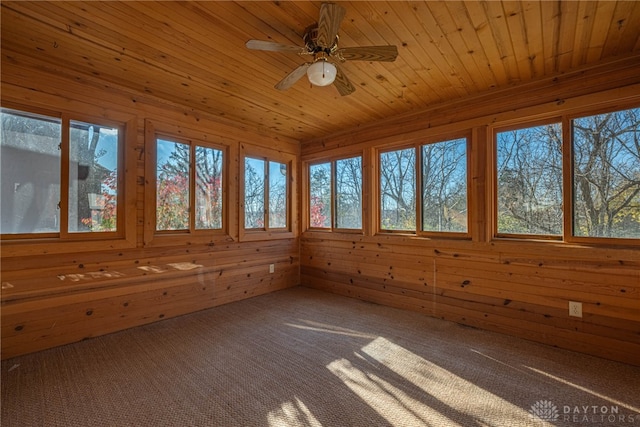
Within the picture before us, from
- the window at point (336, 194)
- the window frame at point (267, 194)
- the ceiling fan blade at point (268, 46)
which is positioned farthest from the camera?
the window at point (336, 194)

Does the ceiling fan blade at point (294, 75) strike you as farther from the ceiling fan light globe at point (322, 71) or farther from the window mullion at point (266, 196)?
the window mullion at point (266, 196)

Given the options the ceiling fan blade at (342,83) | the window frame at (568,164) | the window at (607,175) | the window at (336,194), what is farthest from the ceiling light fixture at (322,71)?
the window at (607,175)

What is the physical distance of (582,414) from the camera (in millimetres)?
1726

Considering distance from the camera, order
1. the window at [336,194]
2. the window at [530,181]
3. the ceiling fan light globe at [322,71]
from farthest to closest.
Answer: the window at [336,194] → the window at [530,181] → the ceiling fan light globe at [322,71]

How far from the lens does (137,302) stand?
306 cm

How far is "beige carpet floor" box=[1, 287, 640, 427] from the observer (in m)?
1.71

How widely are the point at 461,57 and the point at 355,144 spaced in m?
1.94

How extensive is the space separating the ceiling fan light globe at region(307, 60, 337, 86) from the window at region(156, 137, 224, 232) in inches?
88.7

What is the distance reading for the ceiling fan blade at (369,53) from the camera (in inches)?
73.8

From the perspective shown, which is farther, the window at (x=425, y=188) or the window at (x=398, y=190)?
the window at (x=398, y=190)

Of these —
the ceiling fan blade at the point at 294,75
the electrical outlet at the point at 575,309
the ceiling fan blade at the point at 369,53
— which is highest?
the ceiling fan blade at the point at 369,53

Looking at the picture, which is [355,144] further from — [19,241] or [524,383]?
[19,241]

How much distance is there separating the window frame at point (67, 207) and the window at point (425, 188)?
10.0 ft

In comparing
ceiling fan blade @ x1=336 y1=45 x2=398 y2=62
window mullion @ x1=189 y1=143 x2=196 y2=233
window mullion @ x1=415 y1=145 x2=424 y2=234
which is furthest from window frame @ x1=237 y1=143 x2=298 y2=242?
ceiling fan blade @ x1=336 y1=45 x2=398 y2=62
